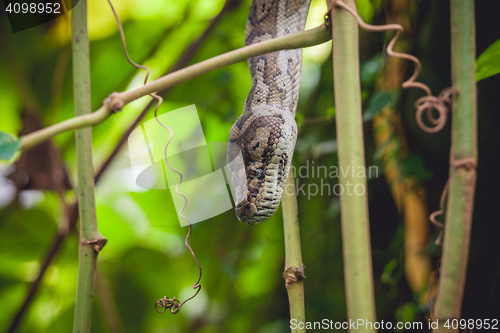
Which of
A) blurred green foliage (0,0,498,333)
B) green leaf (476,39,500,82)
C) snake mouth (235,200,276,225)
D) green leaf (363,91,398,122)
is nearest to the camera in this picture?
green leaf (476,39,500,82)

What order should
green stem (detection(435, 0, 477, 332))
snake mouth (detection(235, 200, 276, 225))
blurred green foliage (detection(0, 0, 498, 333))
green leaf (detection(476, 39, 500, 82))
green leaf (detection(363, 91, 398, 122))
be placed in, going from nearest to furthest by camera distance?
green stem (detection(435, 0, 477, 332))
green leaf (detection(476, 39, 500, 82))
snake mouth (detection(235, 200, 276, 225))
green leaf (detection(363, 91, 398, 122))
blurred green foliage (detection(0, 0, 498, 333))

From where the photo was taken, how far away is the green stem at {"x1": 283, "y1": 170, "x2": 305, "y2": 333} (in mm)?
645

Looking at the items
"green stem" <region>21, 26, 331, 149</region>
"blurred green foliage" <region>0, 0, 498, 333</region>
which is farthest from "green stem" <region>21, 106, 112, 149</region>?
"blurred green foliage" <region>0, 0, 498, 333</region>

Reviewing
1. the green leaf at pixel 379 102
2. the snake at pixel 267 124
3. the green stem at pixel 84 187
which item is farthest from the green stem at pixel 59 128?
the green leaf at pixel 379 102

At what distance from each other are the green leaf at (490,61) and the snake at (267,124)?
421mm

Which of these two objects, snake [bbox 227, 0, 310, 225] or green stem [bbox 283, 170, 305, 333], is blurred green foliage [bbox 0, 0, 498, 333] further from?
green stem [bbox 283, 170, 305, 333]

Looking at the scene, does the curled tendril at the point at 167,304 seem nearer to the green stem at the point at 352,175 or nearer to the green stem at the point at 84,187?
the green stem at the point at 84,187

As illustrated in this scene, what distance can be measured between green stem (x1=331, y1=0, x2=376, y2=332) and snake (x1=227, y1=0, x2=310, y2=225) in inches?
16.8

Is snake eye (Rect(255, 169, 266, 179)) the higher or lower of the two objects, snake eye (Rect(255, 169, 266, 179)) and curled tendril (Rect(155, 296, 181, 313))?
the higher

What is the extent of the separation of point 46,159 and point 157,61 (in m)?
0.62

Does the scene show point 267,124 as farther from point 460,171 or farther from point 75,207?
point 75,207

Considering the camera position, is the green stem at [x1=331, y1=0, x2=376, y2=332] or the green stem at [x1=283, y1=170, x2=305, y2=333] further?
the green stem at [x1=283, y1=170, x2=305, y2=333]

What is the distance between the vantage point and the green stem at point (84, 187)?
0.63 m

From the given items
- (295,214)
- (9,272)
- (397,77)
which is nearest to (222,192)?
(295,214)
